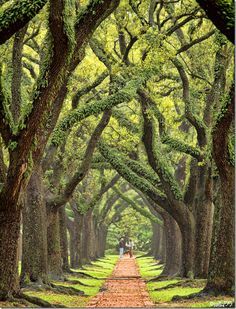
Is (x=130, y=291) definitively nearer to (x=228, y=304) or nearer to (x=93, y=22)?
(x=228, y=304)

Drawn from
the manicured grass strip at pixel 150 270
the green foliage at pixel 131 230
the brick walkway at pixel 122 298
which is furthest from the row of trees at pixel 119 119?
the green foliage at pixel 131 230

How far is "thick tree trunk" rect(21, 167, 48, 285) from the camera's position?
17000 mm

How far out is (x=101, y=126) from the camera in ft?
64.3

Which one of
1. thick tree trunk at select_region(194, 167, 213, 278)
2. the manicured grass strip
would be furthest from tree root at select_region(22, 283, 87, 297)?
the manicured grass strip

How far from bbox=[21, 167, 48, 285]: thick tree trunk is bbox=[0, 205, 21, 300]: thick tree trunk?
15.0 feet

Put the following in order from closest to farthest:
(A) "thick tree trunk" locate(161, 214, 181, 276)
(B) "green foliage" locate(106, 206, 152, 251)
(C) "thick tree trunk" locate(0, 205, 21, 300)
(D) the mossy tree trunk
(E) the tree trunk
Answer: (C) "thick tree trunk" locate(0, 205, 21, 300) < (D) the mossy tree trunk < (A) "thick tree trunk" locate(161, 214, 181, 276) < (E) the tree trunk < (B) "green foliage" locate(106, 206, 152, 251)

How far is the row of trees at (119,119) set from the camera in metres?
11.8

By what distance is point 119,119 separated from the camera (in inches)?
971

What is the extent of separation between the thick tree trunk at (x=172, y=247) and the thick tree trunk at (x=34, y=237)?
9.43m

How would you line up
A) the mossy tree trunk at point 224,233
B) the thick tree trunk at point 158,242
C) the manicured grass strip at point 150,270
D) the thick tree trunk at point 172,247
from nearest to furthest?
the mossy tree trunk at point 224,233, the thick tree trunk at point 172,247, the manicured grass strip at point 150,270, the thick tree trunk at point 158,242

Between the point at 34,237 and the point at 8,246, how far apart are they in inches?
189

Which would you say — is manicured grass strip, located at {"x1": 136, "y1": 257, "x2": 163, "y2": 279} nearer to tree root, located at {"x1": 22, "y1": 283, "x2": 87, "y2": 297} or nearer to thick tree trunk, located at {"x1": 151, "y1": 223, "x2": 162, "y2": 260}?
thick tree trunk, located at {"x1": 151, "y1": 223, "x2": 162, "y2": 260}

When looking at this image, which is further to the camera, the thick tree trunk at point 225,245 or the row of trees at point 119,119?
the thick tree trunk at point 225,245

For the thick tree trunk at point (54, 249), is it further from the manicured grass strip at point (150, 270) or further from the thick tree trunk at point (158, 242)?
the thick tree trunk at point (158, 242)
